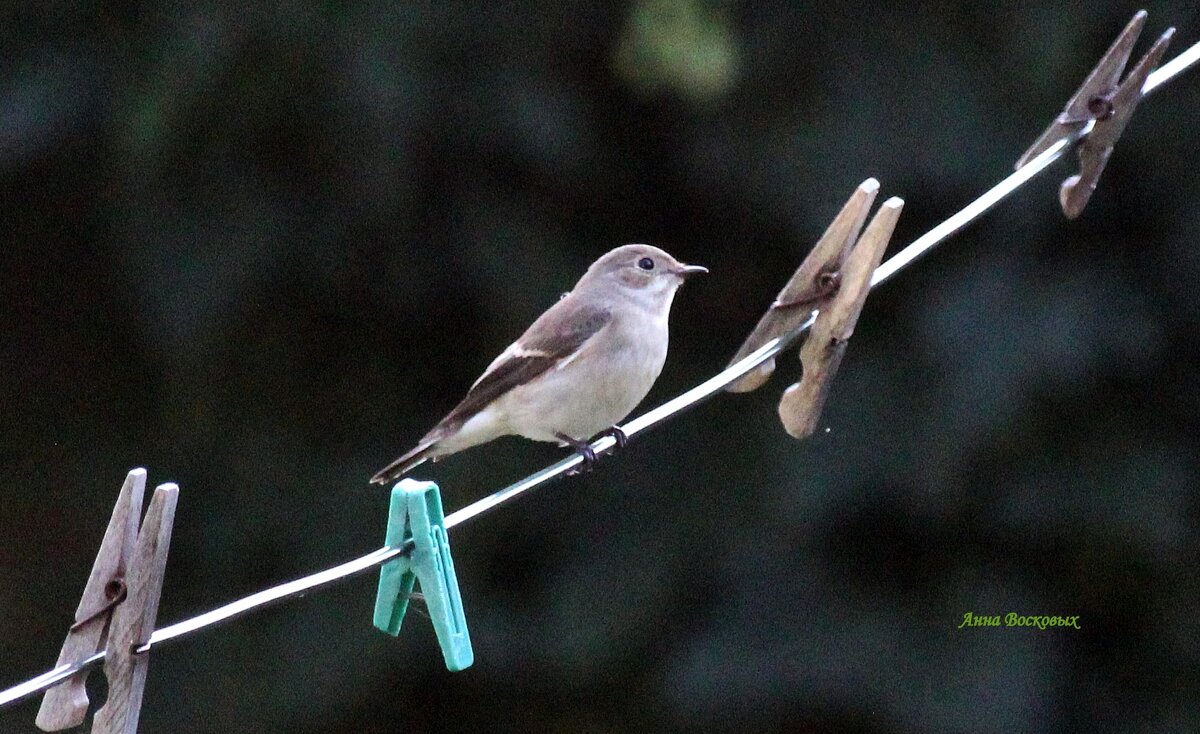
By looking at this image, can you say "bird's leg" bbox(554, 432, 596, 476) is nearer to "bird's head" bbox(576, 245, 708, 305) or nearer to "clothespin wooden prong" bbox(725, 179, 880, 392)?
"bird's head" bbox(576, 245, 708, 305)

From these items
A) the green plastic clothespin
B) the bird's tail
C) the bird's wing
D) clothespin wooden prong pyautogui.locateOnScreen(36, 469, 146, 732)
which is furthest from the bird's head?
clothespin wooden prong pyautogui.locateOnScreen(36, 469, 146, 732)

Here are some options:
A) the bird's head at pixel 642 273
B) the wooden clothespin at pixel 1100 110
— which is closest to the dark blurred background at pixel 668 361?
the bird's head at pixel 642 273

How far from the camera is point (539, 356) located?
477cm

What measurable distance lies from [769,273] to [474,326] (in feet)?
3.74

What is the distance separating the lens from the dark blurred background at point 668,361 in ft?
17.8

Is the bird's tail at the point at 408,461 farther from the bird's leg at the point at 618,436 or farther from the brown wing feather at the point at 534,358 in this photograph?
the bird's leg at the point at 618,436

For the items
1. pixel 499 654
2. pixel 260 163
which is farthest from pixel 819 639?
pixel 260 163

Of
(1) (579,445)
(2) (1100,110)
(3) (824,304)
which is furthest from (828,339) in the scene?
(1) (579,445)

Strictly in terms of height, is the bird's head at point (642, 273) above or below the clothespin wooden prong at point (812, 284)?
below

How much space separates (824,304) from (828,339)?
0.25 feet

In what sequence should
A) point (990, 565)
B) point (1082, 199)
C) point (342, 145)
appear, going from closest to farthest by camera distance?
point (1082, 199), point (342, 145), point (990, 565)

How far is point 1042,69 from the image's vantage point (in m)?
5.50

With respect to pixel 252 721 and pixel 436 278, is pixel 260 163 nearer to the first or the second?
pixel 436 278

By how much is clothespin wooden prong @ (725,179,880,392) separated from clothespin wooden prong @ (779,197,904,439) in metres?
0.03
